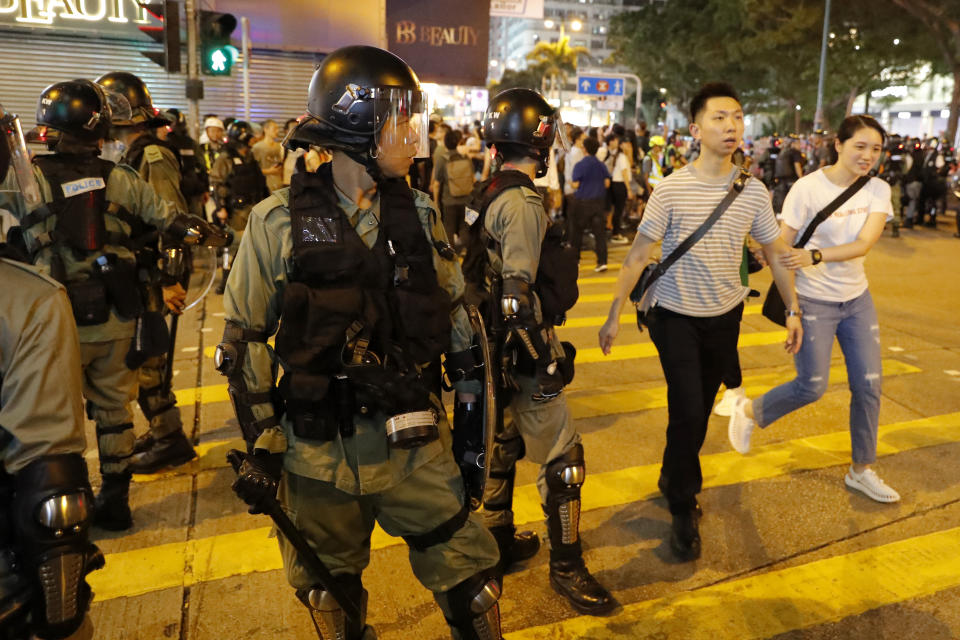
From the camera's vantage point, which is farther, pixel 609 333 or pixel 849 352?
pixel 849 352

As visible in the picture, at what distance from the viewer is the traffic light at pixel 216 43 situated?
9.41m

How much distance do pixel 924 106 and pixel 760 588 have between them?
73.9m

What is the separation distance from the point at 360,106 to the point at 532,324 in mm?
1137

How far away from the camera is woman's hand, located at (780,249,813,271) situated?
151 inches

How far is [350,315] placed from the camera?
86.4 inches

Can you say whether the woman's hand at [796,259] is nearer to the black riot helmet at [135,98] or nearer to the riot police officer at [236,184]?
the black riot helmet at [135,98]

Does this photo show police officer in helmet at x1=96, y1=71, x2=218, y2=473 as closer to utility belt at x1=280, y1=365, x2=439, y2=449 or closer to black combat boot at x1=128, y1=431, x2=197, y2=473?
black combat boot at x1=128, y1=431, x2=197, y2=473

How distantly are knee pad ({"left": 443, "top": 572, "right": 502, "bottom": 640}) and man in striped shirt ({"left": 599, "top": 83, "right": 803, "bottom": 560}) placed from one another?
151cm

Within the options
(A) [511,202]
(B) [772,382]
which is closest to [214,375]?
(A) [511,202]

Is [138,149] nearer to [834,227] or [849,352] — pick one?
[834,227]

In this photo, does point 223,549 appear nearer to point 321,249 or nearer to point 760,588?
point 321,249

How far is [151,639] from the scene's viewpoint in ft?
10.0

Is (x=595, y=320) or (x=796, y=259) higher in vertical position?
(x=796, y=259)

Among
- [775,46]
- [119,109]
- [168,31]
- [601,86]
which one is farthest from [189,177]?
[775,46]
